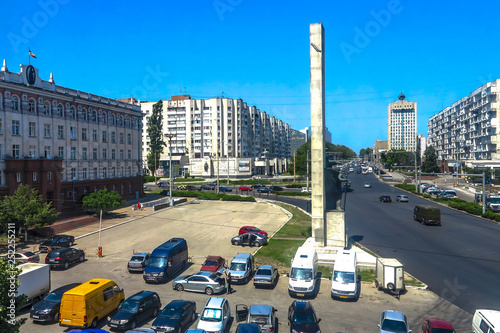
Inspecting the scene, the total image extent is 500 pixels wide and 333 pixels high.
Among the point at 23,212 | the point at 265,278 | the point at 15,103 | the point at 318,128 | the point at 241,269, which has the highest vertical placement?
the point at 15,103

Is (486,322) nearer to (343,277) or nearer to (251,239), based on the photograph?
(343,277)

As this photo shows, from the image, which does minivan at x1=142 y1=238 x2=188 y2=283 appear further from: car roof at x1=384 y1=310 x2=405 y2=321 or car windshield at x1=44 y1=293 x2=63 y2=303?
car roof at x1=384 y1=310 x2=405 y2=321

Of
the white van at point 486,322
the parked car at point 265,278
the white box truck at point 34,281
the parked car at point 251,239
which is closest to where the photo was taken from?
the white van at point 486,322

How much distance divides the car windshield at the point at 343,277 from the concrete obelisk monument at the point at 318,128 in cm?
924

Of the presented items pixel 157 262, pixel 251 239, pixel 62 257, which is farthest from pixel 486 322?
pixel 62 257

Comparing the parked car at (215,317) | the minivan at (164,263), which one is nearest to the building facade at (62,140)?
the minivan at (164,263)

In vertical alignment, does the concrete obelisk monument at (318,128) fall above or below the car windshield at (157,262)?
above

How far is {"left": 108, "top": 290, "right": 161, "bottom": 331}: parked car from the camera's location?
1648 centimetres

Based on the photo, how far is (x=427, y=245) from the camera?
33.1 meters

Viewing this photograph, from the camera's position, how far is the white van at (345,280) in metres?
20.5

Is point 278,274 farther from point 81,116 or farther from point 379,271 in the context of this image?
point 81,116

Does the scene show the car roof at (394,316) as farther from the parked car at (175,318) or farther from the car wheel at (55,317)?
the car wheel at (55,317)

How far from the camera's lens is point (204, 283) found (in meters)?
21.9

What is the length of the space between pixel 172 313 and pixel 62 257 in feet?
51.2
